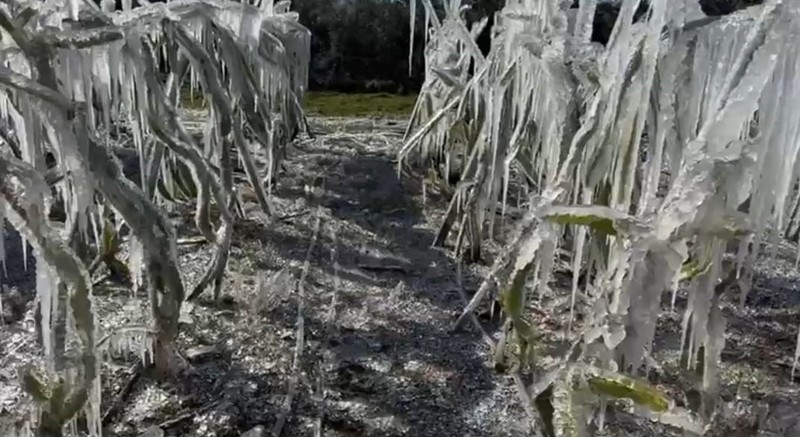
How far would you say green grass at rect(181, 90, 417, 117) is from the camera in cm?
857

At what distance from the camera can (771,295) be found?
127 inches

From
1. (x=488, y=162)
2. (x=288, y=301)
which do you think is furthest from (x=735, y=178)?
(x=288, y=301)

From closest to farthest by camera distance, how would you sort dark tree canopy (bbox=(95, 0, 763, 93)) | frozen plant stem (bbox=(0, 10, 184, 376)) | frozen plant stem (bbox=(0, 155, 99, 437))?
frozen plant stem (bbox=(0, 155, 99, 437))
frozen plant stem (bbox=(0, 10, 184, 376))
dark tree canopy (bbox=(95, 0, 763, 93))

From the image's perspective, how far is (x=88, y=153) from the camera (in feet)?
5.77

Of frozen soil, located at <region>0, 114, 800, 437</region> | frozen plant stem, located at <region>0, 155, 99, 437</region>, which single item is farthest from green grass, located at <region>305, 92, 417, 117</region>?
frozen plant stem, located at <region>0, 155, 99, 437</region>

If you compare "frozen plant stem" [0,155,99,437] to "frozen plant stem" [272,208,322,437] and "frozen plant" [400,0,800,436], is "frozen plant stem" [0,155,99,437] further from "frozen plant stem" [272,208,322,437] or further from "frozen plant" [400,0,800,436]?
"frozen plant" [400,0,800,436]

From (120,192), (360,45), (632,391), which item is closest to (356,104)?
(360,45)

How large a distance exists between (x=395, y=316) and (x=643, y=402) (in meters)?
1.63

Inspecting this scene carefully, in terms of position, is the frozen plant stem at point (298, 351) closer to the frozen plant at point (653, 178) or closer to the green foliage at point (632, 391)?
the frozen plant at point (653, 178)

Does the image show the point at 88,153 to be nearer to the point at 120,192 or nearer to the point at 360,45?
the point at 120,192

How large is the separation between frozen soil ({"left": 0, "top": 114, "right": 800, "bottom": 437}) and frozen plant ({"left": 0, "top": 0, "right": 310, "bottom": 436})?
17cm

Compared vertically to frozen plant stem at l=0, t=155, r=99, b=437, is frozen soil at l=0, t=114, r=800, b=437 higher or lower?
lower

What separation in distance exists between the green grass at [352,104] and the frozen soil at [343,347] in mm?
4669

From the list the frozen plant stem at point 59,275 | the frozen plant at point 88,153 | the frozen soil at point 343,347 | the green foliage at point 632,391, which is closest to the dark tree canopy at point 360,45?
the frozen soil at point 343,347
